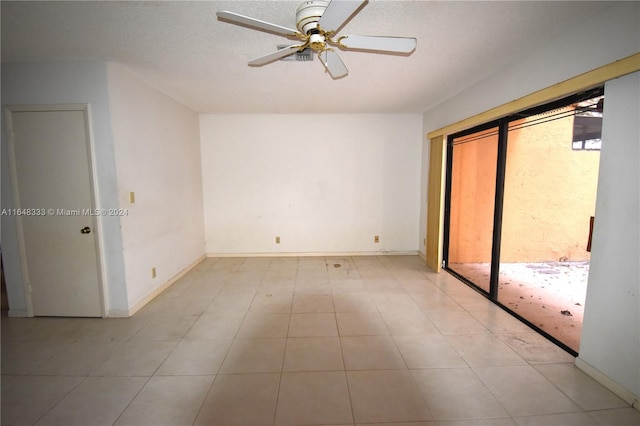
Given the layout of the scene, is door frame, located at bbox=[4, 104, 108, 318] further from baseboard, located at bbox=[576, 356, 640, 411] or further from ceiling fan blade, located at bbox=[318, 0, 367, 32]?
baseboard, located at bbox=[576, 356, 640, 411]

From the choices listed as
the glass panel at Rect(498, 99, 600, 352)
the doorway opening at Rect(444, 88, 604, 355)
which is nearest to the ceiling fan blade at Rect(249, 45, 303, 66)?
the doorway opening at Rect(444, 88, 604, 355)

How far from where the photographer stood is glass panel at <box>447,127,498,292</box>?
398cm

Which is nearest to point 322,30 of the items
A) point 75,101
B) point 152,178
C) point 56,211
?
point 75,101

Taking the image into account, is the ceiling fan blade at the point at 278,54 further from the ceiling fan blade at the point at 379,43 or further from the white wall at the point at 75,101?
the white wall at the point at 75,101

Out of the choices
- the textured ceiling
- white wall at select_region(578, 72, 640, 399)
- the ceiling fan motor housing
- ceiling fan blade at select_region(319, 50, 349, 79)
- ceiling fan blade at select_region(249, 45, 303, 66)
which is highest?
the textured ceiling

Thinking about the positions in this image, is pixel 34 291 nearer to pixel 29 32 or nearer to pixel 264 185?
pixel 29 32

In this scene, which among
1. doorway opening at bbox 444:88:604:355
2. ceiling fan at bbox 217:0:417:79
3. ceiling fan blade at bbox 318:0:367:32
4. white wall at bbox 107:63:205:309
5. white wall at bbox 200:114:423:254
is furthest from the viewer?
white wall at bbox 200:114:423:254

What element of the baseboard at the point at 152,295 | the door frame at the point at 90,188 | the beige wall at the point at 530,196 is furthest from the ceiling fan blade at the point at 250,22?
the beige wall at the point at 530,196

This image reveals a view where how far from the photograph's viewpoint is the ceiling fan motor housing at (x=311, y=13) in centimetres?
144

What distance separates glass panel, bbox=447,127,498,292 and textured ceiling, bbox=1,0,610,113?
4.05 feet

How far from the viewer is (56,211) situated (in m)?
2.55

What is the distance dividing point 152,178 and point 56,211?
89 centimetres

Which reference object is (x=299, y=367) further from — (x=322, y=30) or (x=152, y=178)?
(x=152, y=178)

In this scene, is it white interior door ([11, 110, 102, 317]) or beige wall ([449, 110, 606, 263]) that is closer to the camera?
white interior door ([11, 110, 102, 317])
